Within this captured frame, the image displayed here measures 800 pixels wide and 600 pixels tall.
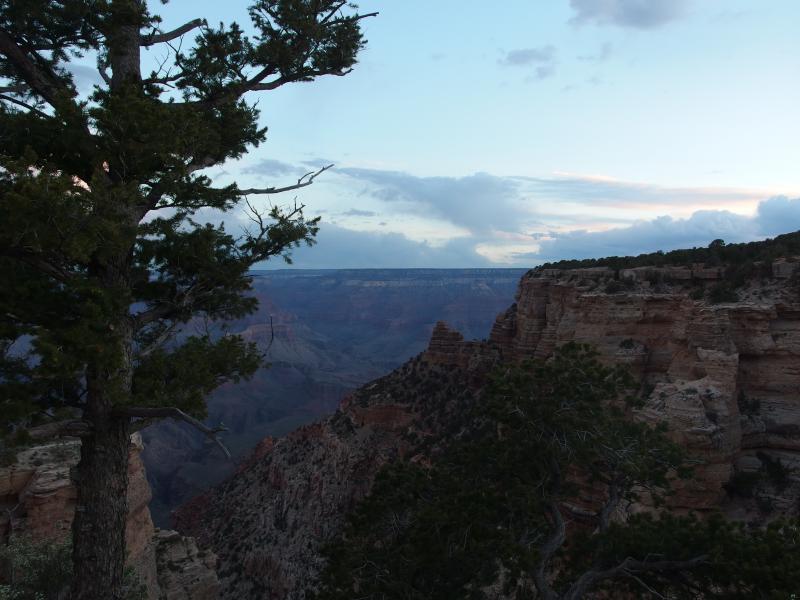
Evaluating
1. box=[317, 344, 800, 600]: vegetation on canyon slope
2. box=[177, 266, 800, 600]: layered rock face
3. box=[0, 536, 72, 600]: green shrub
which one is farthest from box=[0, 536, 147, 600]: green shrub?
box=[177, 266, 800, 600]: layered rock face

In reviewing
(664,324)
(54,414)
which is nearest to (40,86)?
(54,414)

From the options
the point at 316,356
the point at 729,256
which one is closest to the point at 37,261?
the point at 729,256

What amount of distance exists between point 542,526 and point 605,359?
12577mm

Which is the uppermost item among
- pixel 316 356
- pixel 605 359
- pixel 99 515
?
pixel 99 515

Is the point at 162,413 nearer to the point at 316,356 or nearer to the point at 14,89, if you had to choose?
the point at 14,89

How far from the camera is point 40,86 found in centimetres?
758

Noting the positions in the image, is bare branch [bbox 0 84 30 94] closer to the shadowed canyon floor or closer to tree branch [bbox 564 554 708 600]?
tree branch [bbox 564 554 708 600]

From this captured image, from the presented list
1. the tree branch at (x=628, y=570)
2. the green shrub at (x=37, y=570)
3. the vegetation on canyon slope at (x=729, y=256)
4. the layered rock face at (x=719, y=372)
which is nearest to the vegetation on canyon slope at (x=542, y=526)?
the tree branch at (x=628, y=570)

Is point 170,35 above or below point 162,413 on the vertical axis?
above

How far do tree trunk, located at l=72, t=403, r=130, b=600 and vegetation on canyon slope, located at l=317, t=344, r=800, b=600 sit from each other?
12.4ft

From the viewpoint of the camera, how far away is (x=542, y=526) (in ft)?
32.1

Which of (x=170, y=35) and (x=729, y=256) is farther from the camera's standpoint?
(x=729, y=256)

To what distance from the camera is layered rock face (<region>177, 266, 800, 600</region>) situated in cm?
1488

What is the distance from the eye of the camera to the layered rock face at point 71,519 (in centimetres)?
1153
